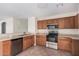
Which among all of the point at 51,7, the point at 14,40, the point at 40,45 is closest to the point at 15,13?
the point at 14,40

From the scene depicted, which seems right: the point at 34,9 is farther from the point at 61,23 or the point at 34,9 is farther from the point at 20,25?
the point at 61,23

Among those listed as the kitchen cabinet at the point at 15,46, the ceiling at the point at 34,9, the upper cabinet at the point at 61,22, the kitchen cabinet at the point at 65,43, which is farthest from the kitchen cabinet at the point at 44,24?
the kitchen cabinet at the point at 15,46

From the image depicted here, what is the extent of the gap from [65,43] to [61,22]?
436 mm

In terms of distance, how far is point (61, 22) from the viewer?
200cm

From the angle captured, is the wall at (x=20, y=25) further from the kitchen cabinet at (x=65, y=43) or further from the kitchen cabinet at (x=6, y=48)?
the kitchen cabinet at (x=65, y=43)

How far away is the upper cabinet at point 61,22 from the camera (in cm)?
181

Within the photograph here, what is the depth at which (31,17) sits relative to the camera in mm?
1747

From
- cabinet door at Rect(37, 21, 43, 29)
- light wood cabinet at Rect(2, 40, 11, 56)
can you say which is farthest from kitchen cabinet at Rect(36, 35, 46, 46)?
light wood cabinet at Rect(2, 40, 11, 56)

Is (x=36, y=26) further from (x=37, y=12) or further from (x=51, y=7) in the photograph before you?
(x=51, y=7)

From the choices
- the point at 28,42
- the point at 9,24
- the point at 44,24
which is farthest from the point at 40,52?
the point at 9,24

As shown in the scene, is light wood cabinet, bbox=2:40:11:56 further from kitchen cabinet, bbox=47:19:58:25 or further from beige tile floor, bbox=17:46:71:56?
kitchen cabinet, bbox=47:19:58:25

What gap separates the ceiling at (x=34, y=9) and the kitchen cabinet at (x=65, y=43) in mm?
565

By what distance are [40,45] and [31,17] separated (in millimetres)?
569

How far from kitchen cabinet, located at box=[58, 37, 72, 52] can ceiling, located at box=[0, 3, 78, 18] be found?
0.57m
